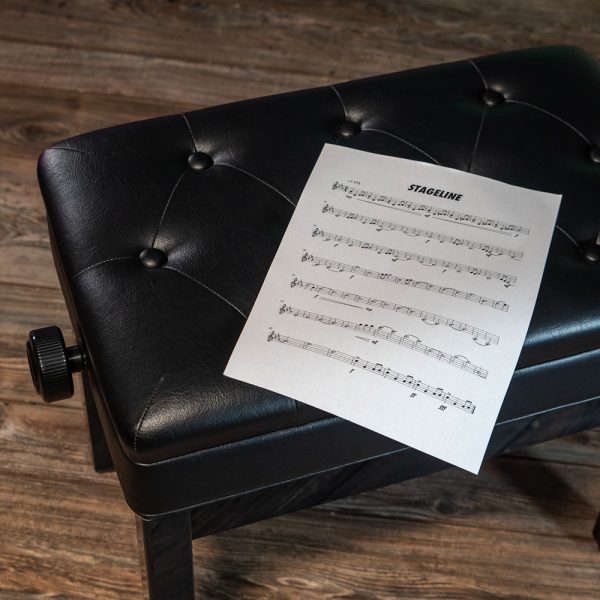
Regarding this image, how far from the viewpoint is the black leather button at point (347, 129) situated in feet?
3.79

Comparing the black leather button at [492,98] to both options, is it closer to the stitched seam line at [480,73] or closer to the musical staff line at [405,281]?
the stitched seam line at [480,73]

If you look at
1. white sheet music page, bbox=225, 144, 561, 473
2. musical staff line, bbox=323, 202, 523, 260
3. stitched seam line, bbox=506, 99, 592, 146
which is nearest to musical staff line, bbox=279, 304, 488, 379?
white sheet music page, bbox=225, 144, 561, 473

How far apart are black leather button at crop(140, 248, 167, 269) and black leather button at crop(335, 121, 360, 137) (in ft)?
0.85

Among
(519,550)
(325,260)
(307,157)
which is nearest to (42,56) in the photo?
(307,157)

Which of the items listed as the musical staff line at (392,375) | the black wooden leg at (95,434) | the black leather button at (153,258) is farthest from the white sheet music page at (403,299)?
the black wooden leg at (95,434)

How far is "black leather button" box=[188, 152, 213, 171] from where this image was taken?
1.11 meters

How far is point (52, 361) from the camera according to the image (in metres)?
1.00

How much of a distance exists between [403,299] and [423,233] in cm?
10

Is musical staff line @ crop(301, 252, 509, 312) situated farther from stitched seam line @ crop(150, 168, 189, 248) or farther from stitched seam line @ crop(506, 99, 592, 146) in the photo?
stitched seam line @ crop(506, 99, 592, 146)

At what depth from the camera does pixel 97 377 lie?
3.13ft

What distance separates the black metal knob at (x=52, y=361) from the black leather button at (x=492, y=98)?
542 mm

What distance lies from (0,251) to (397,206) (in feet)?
2.56

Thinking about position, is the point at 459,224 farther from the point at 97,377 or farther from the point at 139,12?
A: the point at 139,12

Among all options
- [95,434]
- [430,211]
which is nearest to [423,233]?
[430,211]
